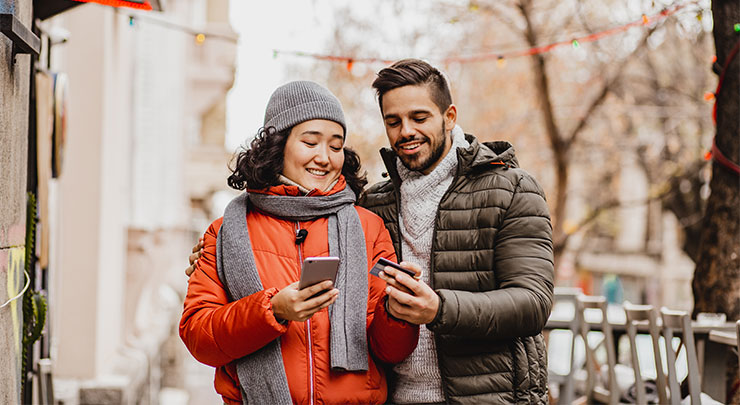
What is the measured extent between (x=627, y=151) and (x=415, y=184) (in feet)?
47.4

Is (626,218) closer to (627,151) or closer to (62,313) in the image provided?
(627,151)

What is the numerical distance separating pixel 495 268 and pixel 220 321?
0.96 meters

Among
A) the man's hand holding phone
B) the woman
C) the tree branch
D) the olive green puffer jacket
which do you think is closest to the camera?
the man's hand holding phone

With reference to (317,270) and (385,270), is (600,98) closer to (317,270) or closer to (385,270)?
(385,270)

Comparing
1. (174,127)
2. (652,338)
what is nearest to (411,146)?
(652,338)

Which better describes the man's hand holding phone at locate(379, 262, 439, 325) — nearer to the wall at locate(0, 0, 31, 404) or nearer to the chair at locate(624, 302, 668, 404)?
the wall at locate(0, 0, 31, 404)

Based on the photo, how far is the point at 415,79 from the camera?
3.03 metres

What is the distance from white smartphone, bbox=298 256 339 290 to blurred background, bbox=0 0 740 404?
3.97 ft

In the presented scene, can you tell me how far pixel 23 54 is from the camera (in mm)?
3271

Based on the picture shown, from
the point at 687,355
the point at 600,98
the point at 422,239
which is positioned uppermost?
the point at 600,98

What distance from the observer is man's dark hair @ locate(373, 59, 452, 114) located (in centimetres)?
304

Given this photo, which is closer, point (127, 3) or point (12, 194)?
A: point (12, 194)

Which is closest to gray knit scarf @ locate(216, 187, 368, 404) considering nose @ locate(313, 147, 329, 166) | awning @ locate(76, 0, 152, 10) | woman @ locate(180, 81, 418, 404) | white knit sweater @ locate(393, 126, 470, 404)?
woman @ locate(180, 81, 418, 404)

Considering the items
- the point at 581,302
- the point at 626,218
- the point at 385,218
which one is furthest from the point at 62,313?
the point at 626,218
